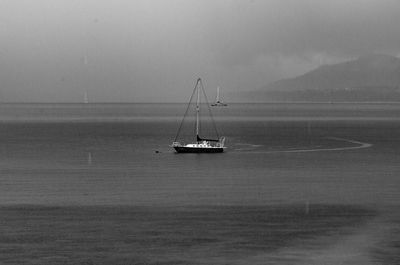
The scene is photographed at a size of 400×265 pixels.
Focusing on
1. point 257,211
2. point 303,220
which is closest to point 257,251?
point 303,220

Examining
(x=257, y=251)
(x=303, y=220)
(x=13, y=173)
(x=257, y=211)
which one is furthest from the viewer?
(x=13, y=173)

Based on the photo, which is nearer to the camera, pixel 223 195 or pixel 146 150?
pixel 223 195

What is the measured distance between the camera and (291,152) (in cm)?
15150

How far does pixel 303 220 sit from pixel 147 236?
1434 cm

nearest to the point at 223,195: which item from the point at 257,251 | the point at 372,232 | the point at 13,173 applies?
the point at 372,232

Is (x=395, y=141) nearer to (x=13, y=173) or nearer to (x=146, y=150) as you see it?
(x=146, y=150)

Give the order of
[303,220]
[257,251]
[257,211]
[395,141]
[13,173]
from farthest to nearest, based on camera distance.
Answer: [395,141]
[13,173]
[257,211]
[303,220]
[257,251]

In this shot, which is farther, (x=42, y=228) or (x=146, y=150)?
(x=146, y=150)

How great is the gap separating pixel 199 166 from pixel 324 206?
48.3 meters

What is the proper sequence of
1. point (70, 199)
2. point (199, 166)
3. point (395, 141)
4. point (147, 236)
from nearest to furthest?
point (147, 236), point (70, 199), point (199, 166), point (395, 141)

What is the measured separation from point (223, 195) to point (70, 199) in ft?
49.3

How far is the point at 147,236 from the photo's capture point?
55.2 metres

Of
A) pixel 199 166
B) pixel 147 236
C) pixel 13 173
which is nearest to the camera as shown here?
pixel 147 236

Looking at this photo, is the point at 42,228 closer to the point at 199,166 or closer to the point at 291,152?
the point at 199,166
